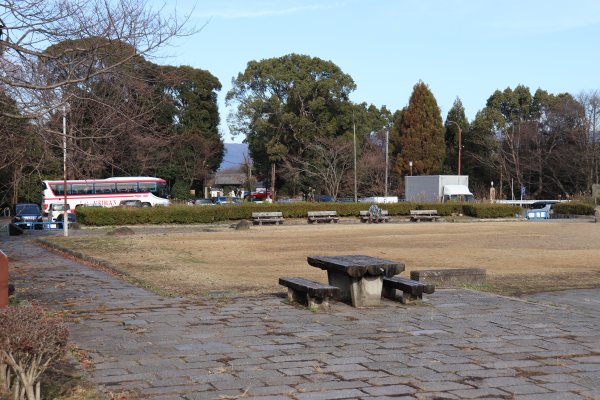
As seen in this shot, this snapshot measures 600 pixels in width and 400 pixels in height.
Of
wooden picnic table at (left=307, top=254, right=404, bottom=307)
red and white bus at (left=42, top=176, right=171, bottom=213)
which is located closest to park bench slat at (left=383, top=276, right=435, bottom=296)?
wooden picnic table at (left=307, top=254, right=404, bottom=307)

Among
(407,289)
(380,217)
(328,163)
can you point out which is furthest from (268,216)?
(407,289)

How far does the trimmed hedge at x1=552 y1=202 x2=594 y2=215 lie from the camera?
3878 centimetres

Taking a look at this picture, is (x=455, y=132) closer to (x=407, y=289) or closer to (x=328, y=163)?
(x=328, y=163)

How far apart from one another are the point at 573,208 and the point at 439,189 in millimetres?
9529

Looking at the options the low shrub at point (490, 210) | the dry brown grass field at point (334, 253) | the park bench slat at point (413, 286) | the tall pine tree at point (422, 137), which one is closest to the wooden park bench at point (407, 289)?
the park bench slat at point (413, 286)

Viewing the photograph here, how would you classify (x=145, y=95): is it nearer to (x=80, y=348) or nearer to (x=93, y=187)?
(x=80, y=348)

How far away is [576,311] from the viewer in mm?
7535

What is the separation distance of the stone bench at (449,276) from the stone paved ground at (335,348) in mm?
1336

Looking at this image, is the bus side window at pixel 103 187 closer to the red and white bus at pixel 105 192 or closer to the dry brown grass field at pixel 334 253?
the red and white bus at pixel 105 192

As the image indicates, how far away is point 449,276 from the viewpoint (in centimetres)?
989

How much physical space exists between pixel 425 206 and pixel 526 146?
26.3 metres

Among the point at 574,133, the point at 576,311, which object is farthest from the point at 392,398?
the point at 574,133

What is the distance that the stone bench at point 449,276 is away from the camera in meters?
9.81

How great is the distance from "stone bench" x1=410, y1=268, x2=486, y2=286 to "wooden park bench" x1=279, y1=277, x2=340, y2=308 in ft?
8.88
